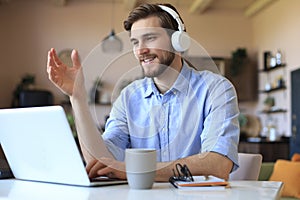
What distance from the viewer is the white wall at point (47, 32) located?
6801 mm

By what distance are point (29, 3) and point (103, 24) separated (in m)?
1.23

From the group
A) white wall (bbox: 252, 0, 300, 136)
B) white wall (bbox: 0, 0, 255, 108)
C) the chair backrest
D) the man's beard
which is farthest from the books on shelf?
white wall (bbox: 0, 0, 255, 108)

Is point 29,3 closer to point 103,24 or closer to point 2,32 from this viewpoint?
point 2,32

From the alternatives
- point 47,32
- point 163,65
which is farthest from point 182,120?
point 47,32

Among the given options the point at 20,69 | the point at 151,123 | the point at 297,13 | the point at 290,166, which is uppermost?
the point at 297,13

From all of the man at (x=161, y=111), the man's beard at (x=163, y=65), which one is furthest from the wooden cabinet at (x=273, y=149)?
the man's beard at (x=163, y=65)

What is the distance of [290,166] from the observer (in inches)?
145

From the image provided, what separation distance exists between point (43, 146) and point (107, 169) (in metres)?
0.21

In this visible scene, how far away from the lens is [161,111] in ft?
5.04

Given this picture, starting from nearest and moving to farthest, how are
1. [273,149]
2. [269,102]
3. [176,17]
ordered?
[176,17] < [273,149] < [269,102]

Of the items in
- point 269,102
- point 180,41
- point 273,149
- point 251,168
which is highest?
point 180,41

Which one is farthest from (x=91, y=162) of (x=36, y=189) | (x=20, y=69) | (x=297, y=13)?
(x=20, y=69)

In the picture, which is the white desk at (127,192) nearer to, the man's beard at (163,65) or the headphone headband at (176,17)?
the man's beard at (163,65)

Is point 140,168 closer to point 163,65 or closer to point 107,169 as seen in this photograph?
point 107,169
